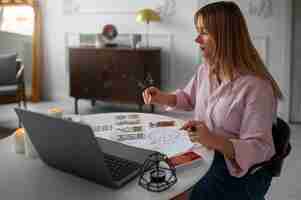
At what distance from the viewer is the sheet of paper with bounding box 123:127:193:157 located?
1.43m

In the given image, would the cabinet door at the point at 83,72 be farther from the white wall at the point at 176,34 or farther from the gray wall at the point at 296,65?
the gray wall at the point at 296,65

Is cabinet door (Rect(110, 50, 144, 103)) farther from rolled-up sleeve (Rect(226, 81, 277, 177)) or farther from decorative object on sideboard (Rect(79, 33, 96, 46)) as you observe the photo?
rolled-up sleeve (Rect(226, 81, 277, 177))

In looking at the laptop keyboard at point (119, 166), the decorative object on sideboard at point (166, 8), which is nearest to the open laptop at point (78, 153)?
the laptop keyboard at point (119, 166)

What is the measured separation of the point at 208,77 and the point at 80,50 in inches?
129

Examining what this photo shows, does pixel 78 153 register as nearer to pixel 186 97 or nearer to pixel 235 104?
pixel 235 104

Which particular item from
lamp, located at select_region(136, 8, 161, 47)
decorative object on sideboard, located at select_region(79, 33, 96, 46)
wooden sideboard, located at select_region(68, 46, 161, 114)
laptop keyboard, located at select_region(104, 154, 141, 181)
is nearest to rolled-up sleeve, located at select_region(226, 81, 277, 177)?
laptop keyboard, located at select_region(104, 154, 141, 181)

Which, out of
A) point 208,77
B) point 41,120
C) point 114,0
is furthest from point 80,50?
point 41,120

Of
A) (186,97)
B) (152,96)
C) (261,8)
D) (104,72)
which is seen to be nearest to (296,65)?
(261,8)

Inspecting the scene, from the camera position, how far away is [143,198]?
1049 mm

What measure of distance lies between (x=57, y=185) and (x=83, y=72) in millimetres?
3608

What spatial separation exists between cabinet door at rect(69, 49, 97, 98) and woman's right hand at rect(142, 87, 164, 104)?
2933 mm

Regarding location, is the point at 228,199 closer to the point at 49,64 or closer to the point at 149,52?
the point at 149,52

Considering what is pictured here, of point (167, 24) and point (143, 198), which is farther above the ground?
point (167, 24)

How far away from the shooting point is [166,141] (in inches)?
59.7
